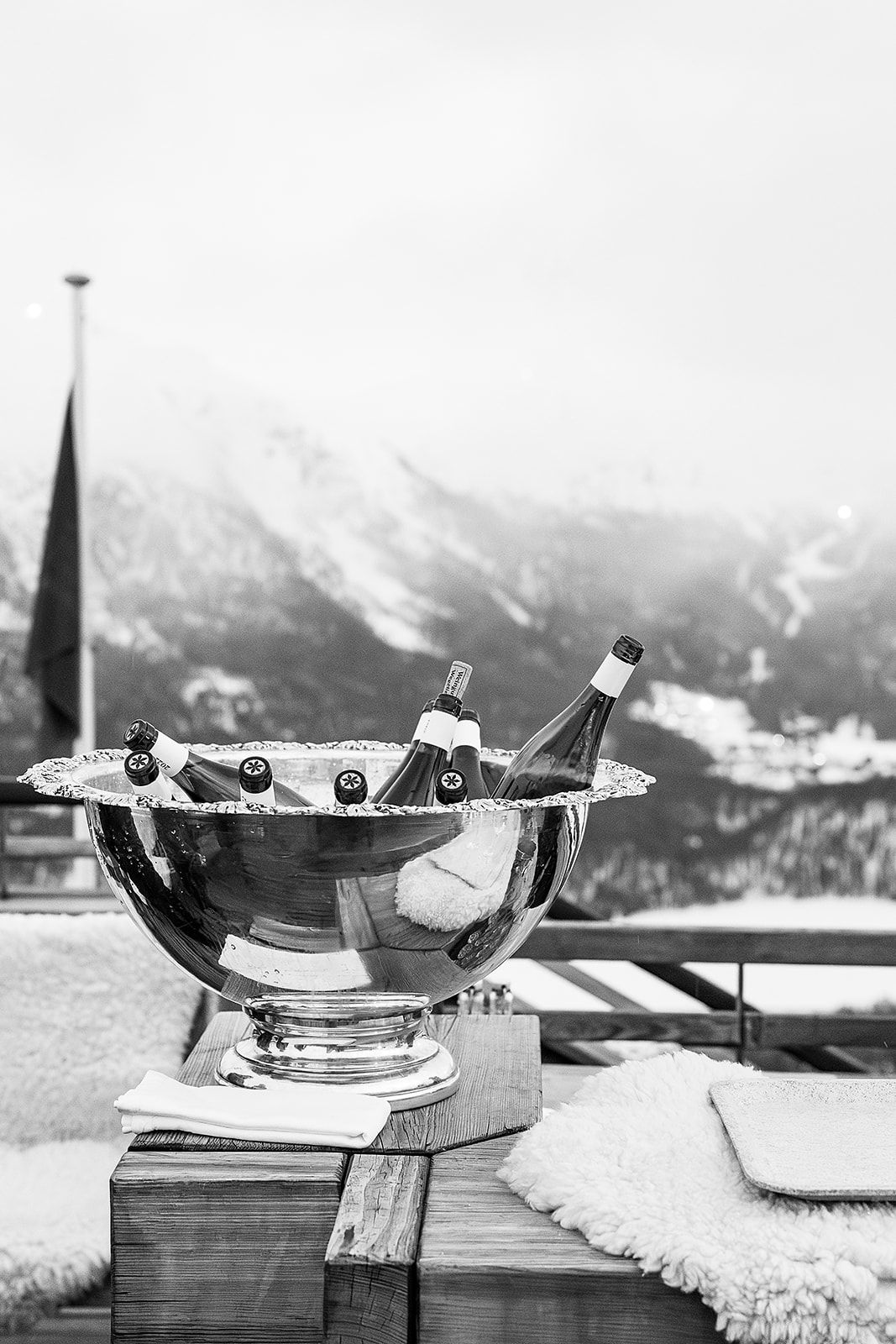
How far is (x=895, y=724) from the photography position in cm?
585

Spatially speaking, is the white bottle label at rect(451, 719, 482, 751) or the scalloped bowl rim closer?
the scalloped bowl rim

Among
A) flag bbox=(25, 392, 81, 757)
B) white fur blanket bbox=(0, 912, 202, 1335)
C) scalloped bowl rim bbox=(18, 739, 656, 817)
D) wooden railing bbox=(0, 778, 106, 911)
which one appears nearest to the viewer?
scalloped bowl rim bbox=(18, 739, 656, 817)

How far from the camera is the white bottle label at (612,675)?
842 millimetres

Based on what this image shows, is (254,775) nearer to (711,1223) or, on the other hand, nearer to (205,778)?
(205,778)

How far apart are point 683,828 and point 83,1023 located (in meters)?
4.67

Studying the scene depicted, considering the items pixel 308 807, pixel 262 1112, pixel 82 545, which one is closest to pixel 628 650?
pixel 308 807

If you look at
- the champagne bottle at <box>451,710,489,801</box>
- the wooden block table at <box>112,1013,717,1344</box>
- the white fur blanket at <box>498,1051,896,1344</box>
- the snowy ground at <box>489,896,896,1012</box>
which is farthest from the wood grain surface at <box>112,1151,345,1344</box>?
the snowy ground at <box>489,896,896,1012</box>

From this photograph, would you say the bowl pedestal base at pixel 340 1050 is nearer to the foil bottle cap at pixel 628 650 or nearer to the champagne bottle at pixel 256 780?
the champagne bottle at pixel 256 780

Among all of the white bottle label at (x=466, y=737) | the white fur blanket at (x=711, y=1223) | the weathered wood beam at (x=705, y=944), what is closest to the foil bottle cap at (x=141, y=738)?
the white bottle label at (x=466, y=737)

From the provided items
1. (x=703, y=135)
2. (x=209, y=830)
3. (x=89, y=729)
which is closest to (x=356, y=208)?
(x=703, y=135)

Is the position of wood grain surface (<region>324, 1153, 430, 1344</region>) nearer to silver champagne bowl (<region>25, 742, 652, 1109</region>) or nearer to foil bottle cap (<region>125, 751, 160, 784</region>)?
silver champagne bowl (<region>25, 742, 652, 1109</region>)

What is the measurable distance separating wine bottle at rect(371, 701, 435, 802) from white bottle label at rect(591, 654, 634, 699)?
11 cm

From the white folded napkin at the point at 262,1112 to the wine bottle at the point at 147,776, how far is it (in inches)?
6.7

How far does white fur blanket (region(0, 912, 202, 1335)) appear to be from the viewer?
129 centimetres
